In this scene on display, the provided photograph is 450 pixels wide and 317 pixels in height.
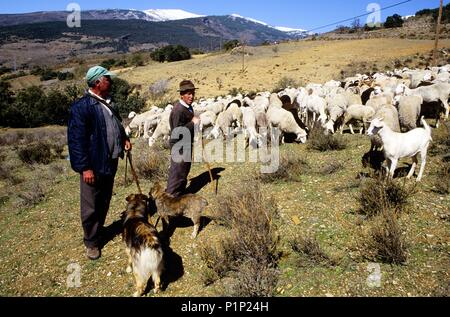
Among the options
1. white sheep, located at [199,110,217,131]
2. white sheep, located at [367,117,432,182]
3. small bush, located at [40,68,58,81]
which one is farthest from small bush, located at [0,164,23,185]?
small bush, located at [40,68,58,81]

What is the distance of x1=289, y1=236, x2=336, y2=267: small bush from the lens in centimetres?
457

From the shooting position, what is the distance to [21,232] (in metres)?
6.98

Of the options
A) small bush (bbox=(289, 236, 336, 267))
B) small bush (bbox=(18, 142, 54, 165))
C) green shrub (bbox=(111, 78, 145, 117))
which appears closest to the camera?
small bush (bbox=(289, 236, 336, 267))

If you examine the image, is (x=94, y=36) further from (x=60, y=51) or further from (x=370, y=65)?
(x=370, y=65)

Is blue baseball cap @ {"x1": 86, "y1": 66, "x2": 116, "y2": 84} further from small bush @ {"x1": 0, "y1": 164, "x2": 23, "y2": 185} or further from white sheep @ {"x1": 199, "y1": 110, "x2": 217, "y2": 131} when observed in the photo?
white sheep @ {"x1": 199, "y1": 110, "x2": 217, "y2": 131}

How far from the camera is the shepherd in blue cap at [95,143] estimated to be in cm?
474

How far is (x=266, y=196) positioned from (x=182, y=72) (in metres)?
39.5

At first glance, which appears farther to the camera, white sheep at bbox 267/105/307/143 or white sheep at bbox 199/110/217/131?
white sheep at bbox 199/110/217/131

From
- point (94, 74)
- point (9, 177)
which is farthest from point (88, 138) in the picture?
point (9, 177)

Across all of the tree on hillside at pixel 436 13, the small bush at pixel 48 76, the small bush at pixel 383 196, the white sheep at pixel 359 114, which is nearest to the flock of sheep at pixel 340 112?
the white sheep at pixel 359 114

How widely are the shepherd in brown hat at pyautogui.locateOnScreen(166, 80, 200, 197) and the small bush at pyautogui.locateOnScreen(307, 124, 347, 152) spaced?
172 inches

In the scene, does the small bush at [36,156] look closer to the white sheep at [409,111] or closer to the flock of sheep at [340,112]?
the flock of sheep at [340,112]

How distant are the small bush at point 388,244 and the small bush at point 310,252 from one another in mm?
581

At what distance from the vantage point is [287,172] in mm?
7637
